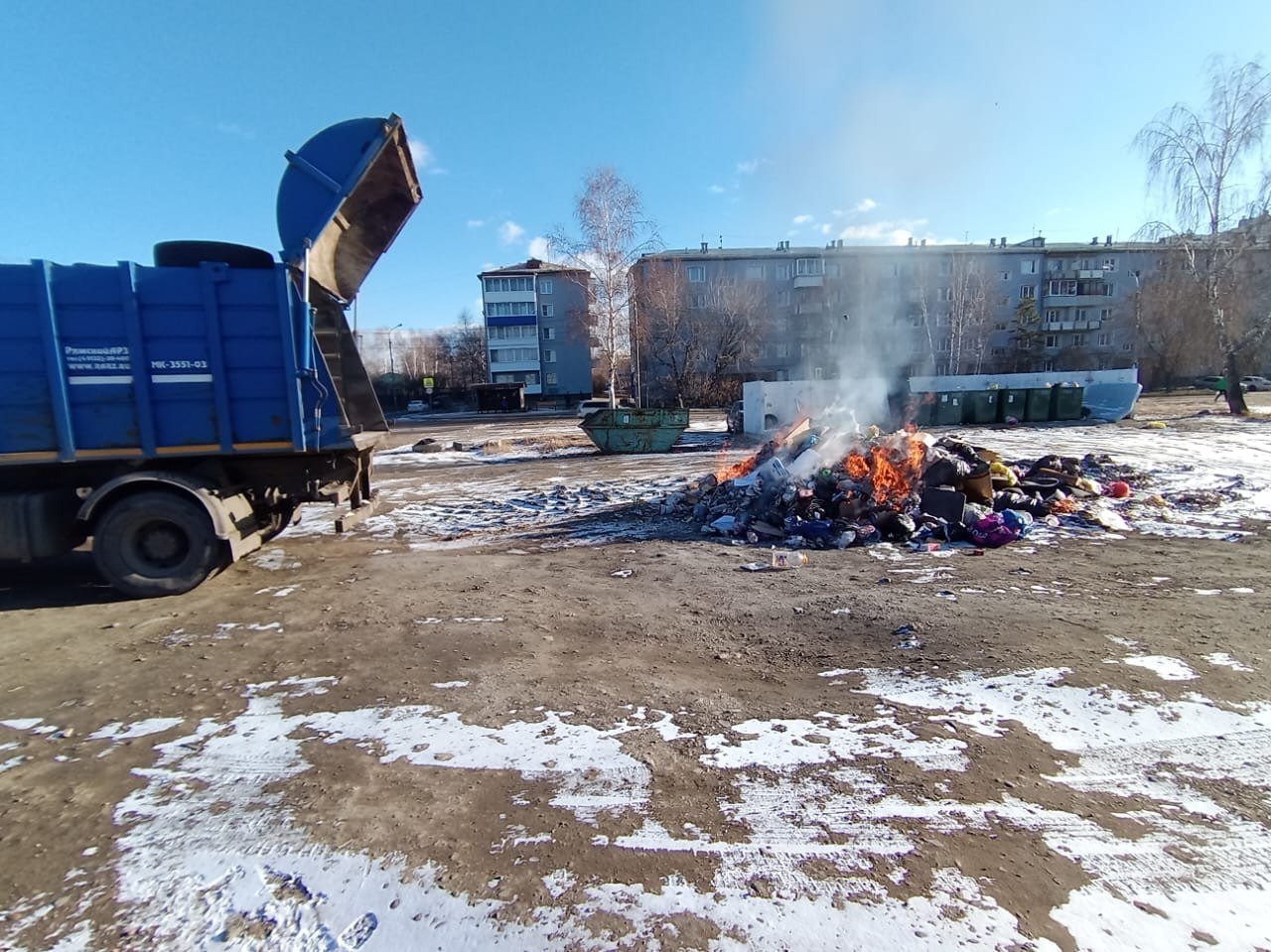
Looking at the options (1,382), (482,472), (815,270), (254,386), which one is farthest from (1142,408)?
(1,382)

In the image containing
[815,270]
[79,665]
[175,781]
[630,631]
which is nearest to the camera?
[175,781]

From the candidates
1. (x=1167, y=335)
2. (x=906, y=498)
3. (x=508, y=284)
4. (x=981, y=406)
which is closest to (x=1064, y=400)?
(x=981, y=406)

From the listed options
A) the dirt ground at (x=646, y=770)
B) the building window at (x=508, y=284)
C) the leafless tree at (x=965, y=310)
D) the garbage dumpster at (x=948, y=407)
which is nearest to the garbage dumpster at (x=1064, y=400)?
the garbage dumpster at (x=948, y=407)

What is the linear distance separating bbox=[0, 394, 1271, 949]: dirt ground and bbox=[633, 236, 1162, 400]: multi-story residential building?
2575 centimetres

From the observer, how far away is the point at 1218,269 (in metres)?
23.4

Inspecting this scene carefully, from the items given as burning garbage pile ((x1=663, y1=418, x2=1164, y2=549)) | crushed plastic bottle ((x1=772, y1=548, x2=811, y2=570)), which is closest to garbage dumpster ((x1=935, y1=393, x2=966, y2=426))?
burning garbage pile ((x1=663, y1=418, x2=1164, y2=549))

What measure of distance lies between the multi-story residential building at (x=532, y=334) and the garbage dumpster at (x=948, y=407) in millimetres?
37456

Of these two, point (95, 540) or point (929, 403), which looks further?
point (929, 403)

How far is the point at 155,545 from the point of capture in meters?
6.05

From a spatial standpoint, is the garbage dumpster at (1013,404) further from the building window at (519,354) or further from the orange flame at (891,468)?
the building window at (519,354)

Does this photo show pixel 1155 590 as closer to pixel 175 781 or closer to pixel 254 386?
pixel 175 781

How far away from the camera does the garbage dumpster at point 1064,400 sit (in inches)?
940

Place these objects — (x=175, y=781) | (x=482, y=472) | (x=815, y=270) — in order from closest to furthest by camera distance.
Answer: (x=175, y=781)
(x=482, y=472)
(x=815, y=270)

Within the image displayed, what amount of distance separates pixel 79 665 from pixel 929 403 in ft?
84.6
